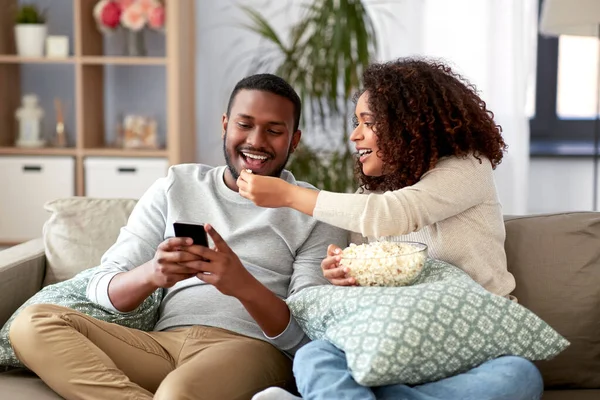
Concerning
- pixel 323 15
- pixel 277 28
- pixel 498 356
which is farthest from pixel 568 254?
pixel 277 28

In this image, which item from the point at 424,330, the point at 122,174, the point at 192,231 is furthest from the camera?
the point at 122,174

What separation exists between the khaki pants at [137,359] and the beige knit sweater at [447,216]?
0.34m

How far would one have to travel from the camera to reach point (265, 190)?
1865 mm

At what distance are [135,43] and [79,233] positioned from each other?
6.65 feet

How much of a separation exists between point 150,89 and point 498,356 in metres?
3.13

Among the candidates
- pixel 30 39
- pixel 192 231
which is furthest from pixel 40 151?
pixel 192 231

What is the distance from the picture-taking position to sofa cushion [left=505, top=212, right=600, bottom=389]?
202 centimetres

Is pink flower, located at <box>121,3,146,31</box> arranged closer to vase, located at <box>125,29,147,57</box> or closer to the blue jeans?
vase, located at <box>125,29,147,57</box>

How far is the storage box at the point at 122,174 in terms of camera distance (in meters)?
4.04

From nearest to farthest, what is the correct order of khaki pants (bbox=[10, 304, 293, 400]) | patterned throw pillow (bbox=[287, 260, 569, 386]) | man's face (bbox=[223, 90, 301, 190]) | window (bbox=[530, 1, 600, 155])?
patterned throw pillow (bbox=[287, 260, 569, 386])
khaki pants (bbox=[10, 304, 293, 400])
man's face (bbox=[223, 90, 301, 190])
window (bbox=[530, 1, 600, 155])

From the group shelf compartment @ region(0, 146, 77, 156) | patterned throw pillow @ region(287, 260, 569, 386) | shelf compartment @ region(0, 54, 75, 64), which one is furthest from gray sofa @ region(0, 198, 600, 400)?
shelf compartment @ region(0, 54, 75, 64)

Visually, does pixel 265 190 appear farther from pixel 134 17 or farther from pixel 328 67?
pixel 134 17

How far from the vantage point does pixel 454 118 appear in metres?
1.96

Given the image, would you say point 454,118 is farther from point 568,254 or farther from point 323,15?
point 323,15
